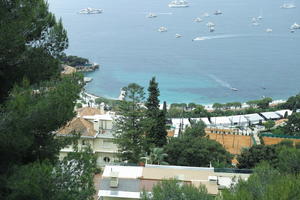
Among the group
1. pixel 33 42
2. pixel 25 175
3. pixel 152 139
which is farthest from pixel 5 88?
pixel 152 139

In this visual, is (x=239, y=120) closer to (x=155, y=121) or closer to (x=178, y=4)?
(x=155, y=121)

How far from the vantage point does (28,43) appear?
4.50 meters

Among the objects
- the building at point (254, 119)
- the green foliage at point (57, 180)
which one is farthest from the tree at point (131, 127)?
the building at point (254, 119)

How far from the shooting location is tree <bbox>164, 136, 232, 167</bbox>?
12.3 meters

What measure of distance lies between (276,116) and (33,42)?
84.5 feet

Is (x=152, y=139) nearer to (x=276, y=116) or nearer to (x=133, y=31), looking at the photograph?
(x=276, y=116)

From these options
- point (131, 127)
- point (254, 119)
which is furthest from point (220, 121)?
point (131, 127)

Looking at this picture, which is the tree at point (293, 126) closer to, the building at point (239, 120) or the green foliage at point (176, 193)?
the building at point (239, 120)

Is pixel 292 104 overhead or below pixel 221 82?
below

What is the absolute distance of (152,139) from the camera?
13.0 m

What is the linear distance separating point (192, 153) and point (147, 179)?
3.87 meters

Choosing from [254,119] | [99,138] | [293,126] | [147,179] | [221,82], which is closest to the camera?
[147,179]

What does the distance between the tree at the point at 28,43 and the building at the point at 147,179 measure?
151 inches

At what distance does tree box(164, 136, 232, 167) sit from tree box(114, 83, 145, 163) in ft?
3.52
